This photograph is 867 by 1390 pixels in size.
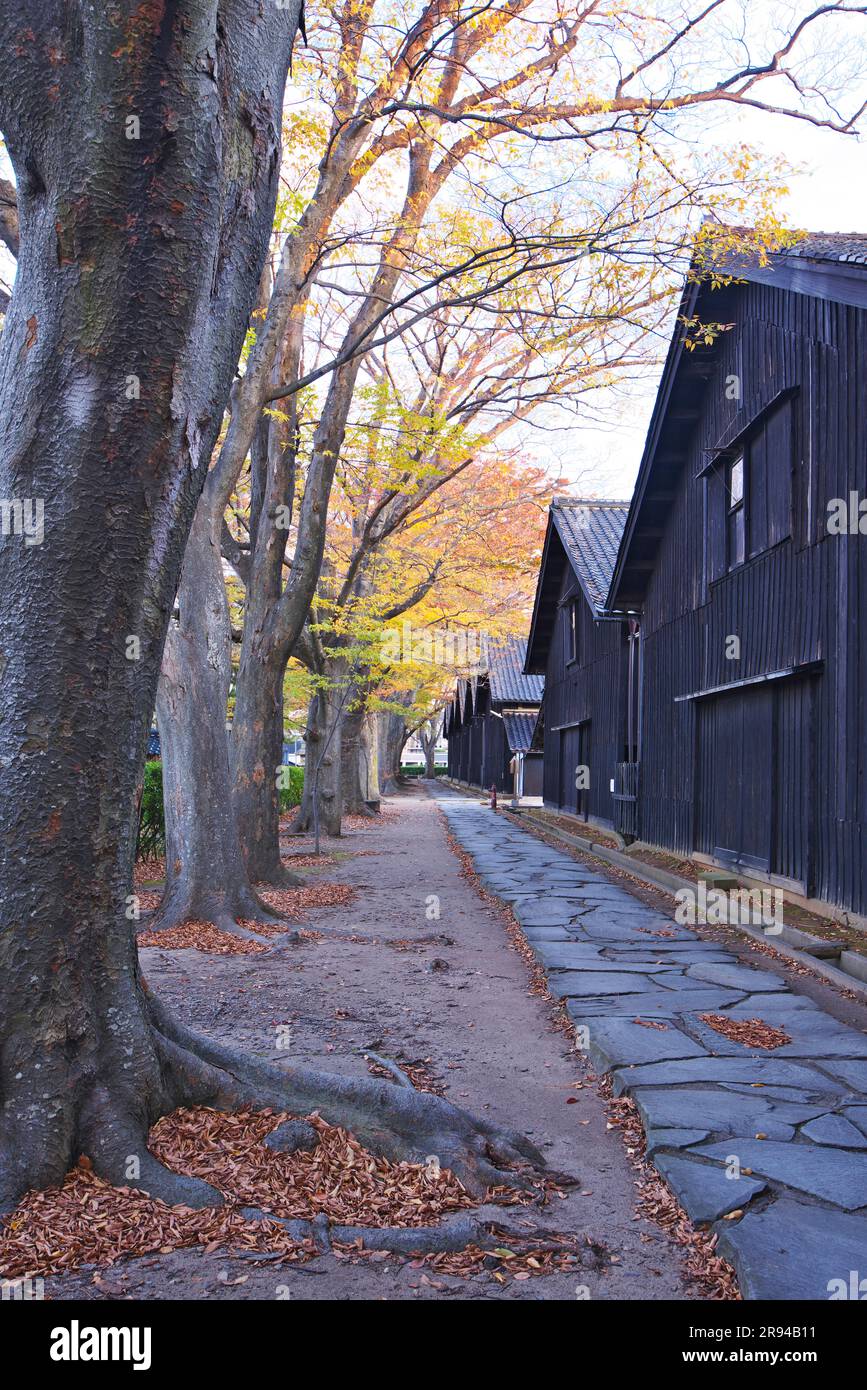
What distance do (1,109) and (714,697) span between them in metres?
10.7

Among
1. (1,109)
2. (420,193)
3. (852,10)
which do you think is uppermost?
(852,10)

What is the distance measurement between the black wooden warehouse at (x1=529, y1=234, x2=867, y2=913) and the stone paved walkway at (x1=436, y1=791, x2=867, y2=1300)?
1933mm

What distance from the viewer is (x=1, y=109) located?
131 inches

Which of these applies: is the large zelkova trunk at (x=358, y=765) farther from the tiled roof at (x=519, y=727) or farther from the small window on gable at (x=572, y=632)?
the tiled roof at (x=519, y=727)

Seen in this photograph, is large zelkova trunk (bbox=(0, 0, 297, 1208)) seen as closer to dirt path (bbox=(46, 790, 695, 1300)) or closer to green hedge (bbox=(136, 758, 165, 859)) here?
dirt path (bbox=(46, 790, 695, 1300))

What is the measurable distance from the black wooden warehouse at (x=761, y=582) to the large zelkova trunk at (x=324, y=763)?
5.73 m

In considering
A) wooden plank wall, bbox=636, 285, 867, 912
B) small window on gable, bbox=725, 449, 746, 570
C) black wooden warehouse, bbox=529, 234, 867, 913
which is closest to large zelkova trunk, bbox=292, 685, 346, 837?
black wooden warehouse, bbox=529, 234, 867, 913

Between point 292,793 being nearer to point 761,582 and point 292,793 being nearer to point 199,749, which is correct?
point 199,749

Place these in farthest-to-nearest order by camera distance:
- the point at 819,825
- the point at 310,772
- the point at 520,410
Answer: the point at 310,772 → the point at 520,410 → the point at 819,825

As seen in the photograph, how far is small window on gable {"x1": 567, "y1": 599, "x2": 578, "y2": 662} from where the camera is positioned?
23.0 m

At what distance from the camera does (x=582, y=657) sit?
2230 cm

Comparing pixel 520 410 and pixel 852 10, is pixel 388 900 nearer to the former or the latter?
pixel 520 410

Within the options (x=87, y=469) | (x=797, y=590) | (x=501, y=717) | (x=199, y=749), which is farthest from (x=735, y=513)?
(x=501, y=717)
